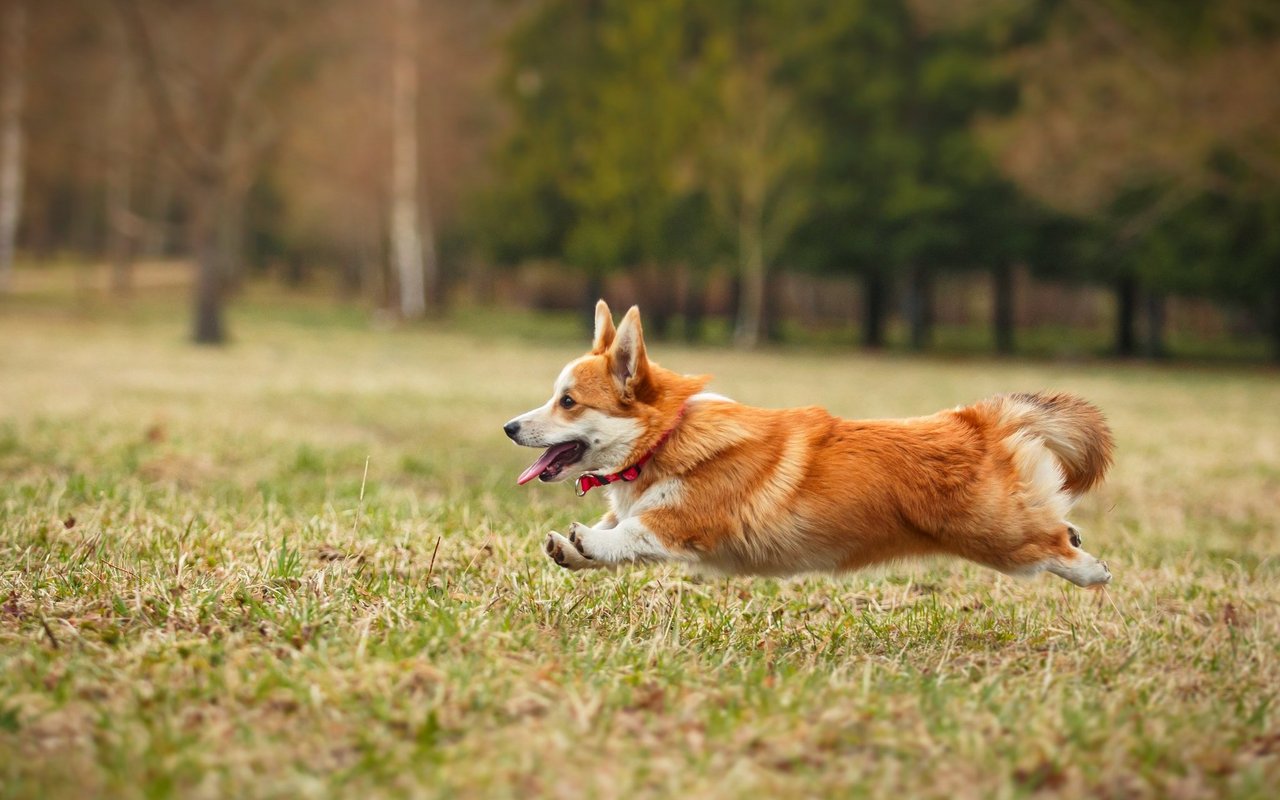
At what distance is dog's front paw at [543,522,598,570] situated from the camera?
3658 millimetres

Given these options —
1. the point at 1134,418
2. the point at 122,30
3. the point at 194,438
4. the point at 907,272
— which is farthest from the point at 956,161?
the point at 194,438

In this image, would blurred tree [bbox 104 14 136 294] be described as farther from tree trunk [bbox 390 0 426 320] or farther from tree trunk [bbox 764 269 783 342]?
tree trunk [bbox 764 269 783 342]

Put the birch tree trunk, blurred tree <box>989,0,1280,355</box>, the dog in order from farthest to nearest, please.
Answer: the birch tree trunk → blurred tree <box>989,0,1280,355</box> → the dog

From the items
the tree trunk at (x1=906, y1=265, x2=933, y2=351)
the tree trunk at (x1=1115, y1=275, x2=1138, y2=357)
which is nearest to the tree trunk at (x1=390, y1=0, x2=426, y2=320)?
the tree trunk at (x1=906, y1=265, x2=933, y2=351)

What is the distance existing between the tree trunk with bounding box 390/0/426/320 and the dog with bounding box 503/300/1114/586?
26.8 meters

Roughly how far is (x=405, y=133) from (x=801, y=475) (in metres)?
28.7

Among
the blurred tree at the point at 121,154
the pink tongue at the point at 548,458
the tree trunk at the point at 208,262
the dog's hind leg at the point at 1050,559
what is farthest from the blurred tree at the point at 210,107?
the dog's hind leg at the point at 1050,559

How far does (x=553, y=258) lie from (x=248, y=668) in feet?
94.6

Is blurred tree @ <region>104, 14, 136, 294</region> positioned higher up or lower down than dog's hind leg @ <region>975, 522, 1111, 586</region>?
higher up

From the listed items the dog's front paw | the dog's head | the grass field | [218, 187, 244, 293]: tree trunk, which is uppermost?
[218, 187, 244, 293]: tree trunk

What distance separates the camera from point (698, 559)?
3834mm

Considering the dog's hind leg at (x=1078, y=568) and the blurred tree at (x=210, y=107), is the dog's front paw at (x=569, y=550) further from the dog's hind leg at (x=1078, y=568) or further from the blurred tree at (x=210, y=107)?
the blurred tree at (x=210, y=107)

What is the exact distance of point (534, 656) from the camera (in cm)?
317

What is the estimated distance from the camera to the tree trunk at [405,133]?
28938mm
